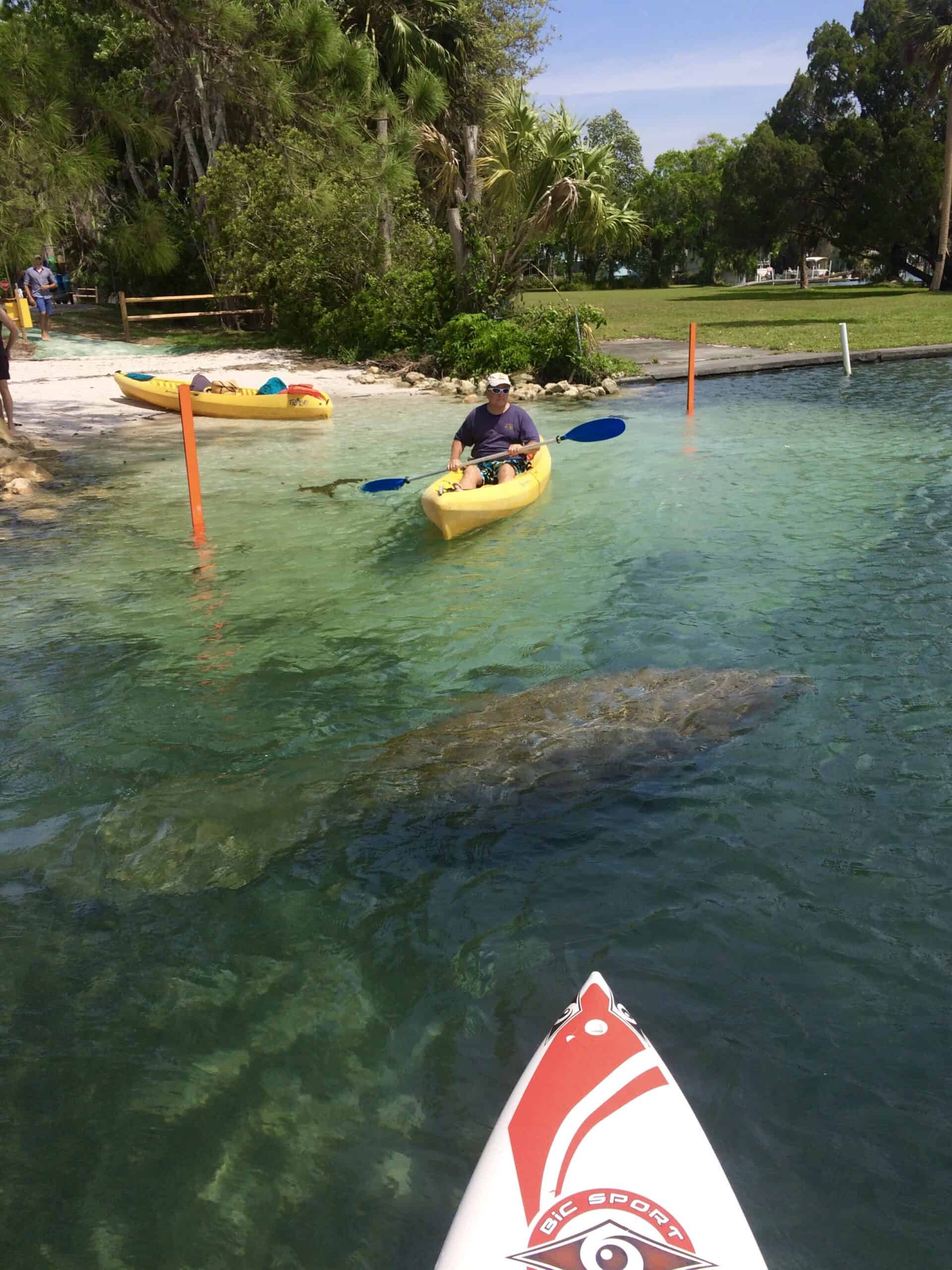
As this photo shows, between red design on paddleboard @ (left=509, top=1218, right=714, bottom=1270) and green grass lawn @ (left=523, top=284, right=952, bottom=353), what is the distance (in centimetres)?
2165

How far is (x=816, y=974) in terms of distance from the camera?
345cm

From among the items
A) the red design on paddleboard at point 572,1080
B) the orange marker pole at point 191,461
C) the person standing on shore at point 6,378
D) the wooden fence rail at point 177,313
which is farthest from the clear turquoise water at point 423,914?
the wooden fence rail at point 177,313

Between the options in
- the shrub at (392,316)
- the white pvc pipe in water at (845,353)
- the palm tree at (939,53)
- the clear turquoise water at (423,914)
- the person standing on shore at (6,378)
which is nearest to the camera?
the clear turquoise water at (423,914)

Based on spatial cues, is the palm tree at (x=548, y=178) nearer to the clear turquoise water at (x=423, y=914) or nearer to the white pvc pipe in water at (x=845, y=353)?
the white pvc pipe in water at (x=845, y=353)

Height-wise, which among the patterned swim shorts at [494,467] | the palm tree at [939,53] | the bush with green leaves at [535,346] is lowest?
the patterned swim shorts at [494,467]

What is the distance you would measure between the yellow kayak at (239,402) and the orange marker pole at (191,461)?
23.1 feet

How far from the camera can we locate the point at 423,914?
3.83m

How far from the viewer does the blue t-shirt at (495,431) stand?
9.67 metres

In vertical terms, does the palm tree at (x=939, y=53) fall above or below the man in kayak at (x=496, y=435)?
above

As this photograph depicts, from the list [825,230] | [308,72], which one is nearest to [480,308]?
[308,72]

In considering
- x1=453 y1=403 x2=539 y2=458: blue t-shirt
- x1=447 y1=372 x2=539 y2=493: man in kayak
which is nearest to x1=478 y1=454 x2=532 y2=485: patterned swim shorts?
x1=447 y1=372 x2=539 y2=493: man in kayak

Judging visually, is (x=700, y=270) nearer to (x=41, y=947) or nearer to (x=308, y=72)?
(x=308, y=72)

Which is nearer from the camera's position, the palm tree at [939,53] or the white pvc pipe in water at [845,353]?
the white pvc pipe in water at [845,353]

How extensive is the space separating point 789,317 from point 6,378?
26.6 m
